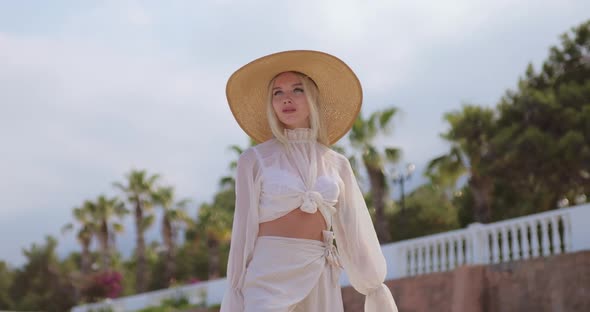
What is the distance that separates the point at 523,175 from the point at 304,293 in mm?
17932

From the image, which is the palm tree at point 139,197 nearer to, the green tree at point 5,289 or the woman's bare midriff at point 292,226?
the green tree at point 5,289

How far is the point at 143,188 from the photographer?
30.3m

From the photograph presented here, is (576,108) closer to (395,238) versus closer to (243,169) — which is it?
(395,238)

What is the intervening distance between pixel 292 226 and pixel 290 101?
60cm

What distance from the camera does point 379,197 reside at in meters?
21.1

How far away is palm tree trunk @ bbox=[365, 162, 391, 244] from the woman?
669 inches

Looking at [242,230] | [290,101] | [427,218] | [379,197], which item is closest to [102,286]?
[379,197]

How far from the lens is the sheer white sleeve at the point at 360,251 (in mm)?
3533

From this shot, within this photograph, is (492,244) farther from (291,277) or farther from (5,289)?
(5,289)

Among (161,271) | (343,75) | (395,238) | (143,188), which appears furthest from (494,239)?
(161,271)

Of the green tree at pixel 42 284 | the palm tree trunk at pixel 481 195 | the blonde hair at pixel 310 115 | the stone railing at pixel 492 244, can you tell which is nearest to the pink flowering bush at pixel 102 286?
the palm tree trunk at pixel 481 195

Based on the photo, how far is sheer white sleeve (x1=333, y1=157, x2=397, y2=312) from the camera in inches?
139

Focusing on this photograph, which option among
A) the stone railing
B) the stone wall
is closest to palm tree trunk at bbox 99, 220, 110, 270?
the stone railing

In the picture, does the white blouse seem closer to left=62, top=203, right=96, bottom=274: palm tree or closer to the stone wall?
the stone wall
